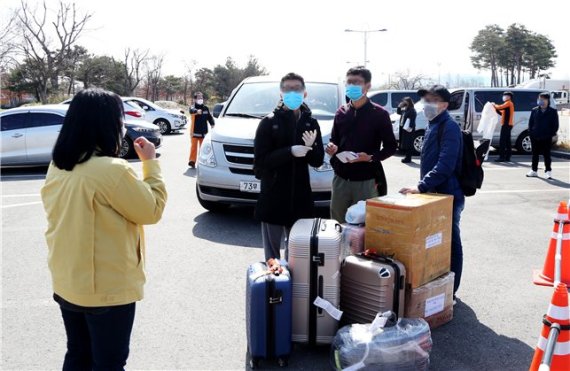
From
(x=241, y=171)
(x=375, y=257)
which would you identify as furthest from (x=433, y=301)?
(x=241, y=171)

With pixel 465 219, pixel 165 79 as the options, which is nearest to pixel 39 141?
pixel 465 219

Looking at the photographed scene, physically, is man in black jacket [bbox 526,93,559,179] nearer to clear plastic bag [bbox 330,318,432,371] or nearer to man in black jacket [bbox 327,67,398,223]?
man in black jacket [bbox 327,67,398,223]

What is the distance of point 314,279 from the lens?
3576mm

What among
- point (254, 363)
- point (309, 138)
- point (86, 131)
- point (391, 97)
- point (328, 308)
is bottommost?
point (254, 363)

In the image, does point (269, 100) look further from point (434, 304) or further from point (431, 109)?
point (434, 304)

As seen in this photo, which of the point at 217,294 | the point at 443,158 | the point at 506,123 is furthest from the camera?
the point at 506,123

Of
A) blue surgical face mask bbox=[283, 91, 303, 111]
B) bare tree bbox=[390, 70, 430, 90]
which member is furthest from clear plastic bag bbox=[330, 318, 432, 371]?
bare tree bbox=[390, 70, 430, 90]

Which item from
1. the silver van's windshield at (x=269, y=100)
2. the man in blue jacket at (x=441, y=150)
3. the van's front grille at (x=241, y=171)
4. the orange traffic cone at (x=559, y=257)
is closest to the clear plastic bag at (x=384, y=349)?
the man in blue jacket at (x=441, y=150)

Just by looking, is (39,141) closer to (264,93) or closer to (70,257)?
(264,93)

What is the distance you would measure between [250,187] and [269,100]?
154 centimetres

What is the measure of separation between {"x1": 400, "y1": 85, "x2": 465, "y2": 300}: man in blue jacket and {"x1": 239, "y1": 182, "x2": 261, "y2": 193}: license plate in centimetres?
274

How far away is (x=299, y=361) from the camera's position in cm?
358

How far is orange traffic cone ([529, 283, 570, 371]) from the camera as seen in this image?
275cm

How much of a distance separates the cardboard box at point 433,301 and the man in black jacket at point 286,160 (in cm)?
102
